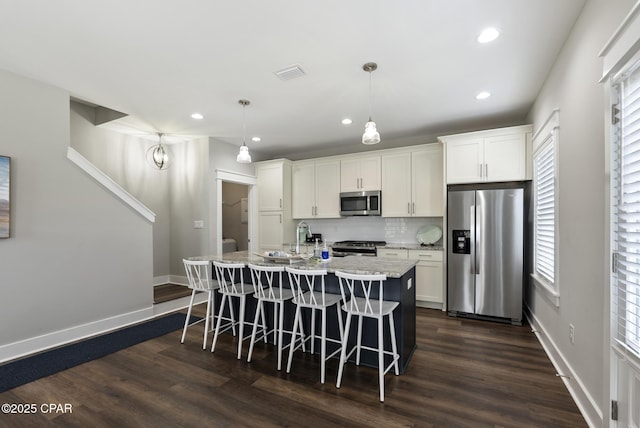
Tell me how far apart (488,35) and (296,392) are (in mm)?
3092

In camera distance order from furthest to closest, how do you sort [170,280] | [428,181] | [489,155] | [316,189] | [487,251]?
[170,280]
[316,189]
[428,181]
[489,155]
[487,251]

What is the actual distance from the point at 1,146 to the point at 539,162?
17.7ft

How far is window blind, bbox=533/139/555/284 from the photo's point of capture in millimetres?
2748

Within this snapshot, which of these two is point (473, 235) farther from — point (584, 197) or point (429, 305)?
point (584, 197)

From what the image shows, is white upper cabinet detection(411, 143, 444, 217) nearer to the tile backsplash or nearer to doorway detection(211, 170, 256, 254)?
the tile backsplash

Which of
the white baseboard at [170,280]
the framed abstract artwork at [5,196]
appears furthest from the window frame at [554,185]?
the white baseboard at [170,280]

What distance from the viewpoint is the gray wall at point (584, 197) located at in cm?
173

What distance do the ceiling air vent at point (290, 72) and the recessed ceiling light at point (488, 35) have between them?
→ 1509mm

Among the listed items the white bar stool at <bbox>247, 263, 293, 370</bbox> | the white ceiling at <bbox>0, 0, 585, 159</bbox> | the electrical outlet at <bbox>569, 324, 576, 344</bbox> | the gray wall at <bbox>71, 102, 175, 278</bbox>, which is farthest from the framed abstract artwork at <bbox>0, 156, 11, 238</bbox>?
the electrical outlet at <bbox>569, 324, 576, 344</bbox>

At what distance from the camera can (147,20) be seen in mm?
2082

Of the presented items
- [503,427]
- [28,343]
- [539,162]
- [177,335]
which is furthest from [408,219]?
[28,343]

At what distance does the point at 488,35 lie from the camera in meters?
2.25

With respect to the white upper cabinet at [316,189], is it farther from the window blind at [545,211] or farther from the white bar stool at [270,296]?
the window blind at [545,211]

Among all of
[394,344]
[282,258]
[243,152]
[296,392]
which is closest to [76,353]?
[282,258]
